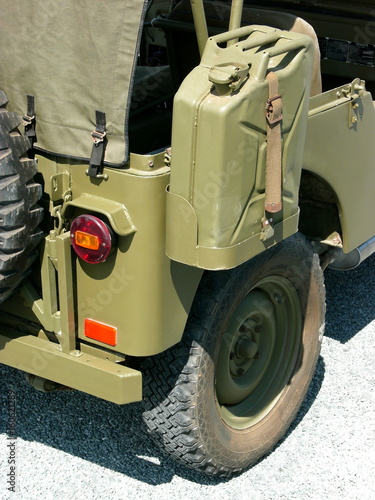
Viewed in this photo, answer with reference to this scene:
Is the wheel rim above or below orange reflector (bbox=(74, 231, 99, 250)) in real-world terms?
below

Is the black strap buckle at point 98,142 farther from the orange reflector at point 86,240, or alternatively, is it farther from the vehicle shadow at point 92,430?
the vehicle shadow at point 92,430

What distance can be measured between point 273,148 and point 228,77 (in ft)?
1.12

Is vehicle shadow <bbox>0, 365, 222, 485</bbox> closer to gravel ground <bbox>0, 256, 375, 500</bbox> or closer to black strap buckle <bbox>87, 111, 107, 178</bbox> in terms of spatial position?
gravel ground <bbox>0, 256, 375, 500</bbox>

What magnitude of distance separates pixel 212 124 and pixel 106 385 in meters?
1.00

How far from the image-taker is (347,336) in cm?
463

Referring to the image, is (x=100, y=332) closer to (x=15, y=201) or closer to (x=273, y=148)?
Answer: (x=15, y=201)

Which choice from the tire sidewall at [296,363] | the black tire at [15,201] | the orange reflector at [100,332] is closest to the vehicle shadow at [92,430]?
the tire sidewall at [296,363]

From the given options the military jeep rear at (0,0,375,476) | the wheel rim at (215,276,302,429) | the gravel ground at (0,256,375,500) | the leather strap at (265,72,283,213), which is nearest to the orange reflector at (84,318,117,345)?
the military jeep rear at (0,0,375,476)

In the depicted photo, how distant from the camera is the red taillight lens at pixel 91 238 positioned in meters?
2.74

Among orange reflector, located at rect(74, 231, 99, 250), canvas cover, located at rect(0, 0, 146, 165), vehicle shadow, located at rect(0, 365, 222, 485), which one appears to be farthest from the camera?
vehicle shadow, located at rect(0, 365, 222, 485)

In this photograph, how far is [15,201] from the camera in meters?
2.69

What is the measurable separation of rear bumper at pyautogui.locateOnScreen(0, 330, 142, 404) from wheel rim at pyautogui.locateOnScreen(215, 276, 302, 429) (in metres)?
0.55

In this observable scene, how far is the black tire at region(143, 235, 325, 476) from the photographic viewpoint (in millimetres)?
3133

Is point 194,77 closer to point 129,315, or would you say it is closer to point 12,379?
point 129,315
